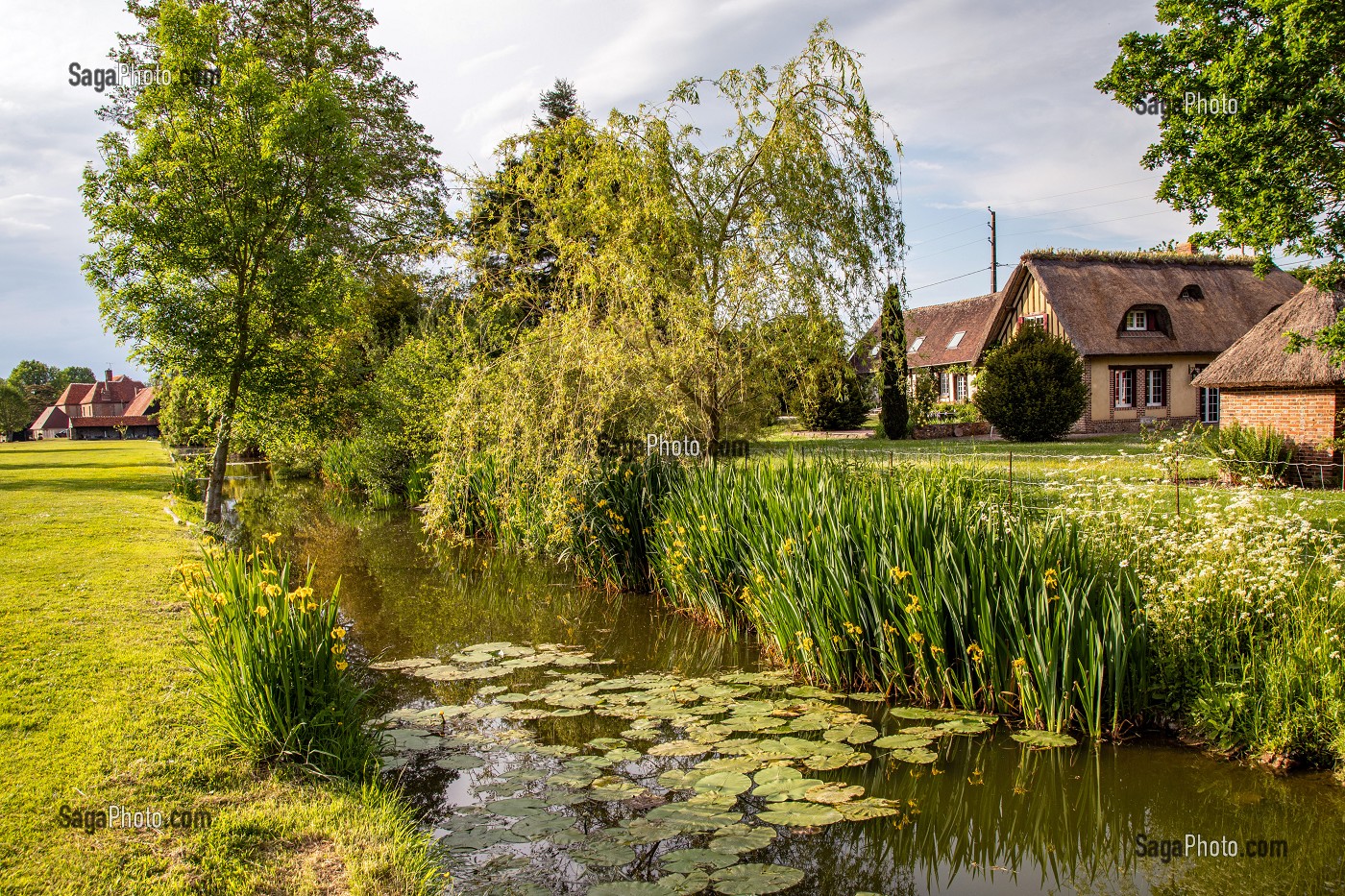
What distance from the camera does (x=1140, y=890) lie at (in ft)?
12.5

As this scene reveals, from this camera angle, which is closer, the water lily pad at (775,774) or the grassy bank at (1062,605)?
the water lily pad at (775,774)

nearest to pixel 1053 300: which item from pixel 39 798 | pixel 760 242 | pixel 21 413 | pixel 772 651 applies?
pixel 760 242

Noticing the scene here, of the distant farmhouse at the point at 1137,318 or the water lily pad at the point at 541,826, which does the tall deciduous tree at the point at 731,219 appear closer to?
the water lily pad at the point at 541,826

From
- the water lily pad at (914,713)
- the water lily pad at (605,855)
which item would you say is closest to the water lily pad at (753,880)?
the water lily pad at (605,855)

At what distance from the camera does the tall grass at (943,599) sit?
5.25 metres

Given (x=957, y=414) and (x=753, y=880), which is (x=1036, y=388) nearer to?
(x=957, y=414)

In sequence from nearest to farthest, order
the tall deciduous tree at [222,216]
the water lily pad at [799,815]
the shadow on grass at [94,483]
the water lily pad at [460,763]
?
the water lily pad at [799,815]
the water lily pad at [460,763]
the tall deciduous tree at [222,216]
the shadow on grass at [94,483]

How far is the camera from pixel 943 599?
224 inches

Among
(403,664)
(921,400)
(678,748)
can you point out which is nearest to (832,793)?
(678,748)

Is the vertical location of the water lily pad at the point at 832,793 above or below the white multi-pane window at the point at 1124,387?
below

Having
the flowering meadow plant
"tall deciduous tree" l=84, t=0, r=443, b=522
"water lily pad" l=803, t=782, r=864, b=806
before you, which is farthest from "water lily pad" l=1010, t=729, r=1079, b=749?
"tall deciduous tree" l=84, t=0, r=443, b=522

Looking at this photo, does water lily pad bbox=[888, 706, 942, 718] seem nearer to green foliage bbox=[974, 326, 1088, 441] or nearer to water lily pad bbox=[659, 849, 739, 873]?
water lily pad bbox=[659, 849, 739, 873]

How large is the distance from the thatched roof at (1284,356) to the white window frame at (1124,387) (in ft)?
45.4

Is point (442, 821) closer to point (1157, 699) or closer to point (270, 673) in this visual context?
point (270, 673)
